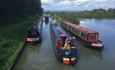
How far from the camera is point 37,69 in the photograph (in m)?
19.9

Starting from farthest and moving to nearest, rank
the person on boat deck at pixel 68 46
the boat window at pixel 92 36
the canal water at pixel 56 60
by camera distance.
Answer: the boat window at pixel 92 36 → the person on boat deck at pixel 68 46 → the canal water at pixel 56 60

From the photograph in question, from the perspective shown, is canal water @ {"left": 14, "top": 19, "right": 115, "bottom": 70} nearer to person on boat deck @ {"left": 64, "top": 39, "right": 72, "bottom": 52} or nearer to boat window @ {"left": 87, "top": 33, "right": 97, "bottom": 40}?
boat window @ {"left": 87, "top": 33, "right": 97, "bottom": 40}

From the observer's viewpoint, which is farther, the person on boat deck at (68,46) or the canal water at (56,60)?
the person on boat deck at (68,46)

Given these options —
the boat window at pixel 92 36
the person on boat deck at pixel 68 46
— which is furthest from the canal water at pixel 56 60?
the person on boat deck at pixel 68 46

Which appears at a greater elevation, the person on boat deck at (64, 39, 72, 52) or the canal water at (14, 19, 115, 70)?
the person on boat deck at (64, 39, 72, 52)

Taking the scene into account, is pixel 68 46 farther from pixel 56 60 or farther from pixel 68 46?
pixel 56 60

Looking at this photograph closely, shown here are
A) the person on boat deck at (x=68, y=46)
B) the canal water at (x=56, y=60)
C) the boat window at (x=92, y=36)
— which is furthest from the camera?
the boat window at (x=92, y=36)

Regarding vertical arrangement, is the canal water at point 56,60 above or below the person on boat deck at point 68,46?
below

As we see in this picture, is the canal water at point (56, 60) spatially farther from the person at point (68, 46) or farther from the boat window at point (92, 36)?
the person at point (68, 46)

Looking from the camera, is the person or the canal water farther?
the person

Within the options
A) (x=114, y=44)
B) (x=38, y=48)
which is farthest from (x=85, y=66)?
(x=114, y=44)

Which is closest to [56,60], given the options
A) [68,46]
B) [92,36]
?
[68,46]

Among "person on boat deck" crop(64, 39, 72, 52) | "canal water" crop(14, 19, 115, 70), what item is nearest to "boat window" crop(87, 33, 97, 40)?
"canal water" crop(14, 19, 115, 70)

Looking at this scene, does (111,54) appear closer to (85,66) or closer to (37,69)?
(85,66)
